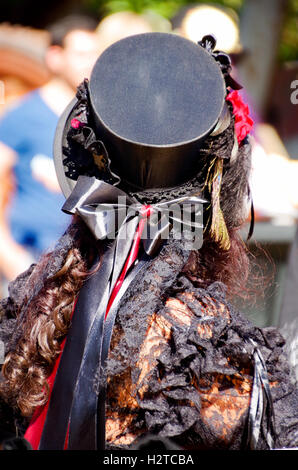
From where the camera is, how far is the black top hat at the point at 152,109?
1.28 metres

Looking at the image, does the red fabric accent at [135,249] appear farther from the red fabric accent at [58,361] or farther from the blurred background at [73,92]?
the blurred background at [73,92]

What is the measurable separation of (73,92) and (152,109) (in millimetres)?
1895

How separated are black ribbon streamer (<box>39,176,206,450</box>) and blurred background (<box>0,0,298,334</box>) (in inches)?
20.3

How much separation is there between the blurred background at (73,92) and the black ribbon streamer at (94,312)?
0.52 m

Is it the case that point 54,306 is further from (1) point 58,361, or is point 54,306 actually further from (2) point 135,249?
(2) point 135,249

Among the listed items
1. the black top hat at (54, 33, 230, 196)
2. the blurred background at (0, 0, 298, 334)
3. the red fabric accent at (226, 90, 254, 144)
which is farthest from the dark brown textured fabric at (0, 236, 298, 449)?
the blurred background at (0, 0, 298, 334)

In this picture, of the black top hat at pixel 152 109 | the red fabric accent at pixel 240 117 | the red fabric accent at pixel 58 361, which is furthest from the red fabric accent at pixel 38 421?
the red fabric accent at pixel 240 117

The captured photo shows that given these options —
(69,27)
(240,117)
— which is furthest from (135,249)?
(69,27)

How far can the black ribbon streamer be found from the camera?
1.22m

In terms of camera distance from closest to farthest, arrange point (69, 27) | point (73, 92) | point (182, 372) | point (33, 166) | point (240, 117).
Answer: point (182, 372)
point (240, 117)
point (33, 166)
point (73, 92)
point (69, 27)

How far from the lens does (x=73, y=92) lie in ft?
10.1

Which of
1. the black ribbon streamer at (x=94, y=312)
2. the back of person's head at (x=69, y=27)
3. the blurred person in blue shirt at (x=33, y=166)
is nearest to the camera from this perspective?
the black ribbon streamer at (x=94, y=312)

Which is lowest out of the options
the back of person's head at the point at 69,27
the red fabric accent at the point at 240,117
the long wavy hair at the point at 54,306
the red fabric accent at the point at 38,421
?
the red fabric accent at the point at 38,421

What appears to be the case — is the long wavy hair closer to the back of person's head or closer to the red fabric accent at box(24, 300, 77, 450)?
the red fabric accent at box(24, 300, 77, 450)
